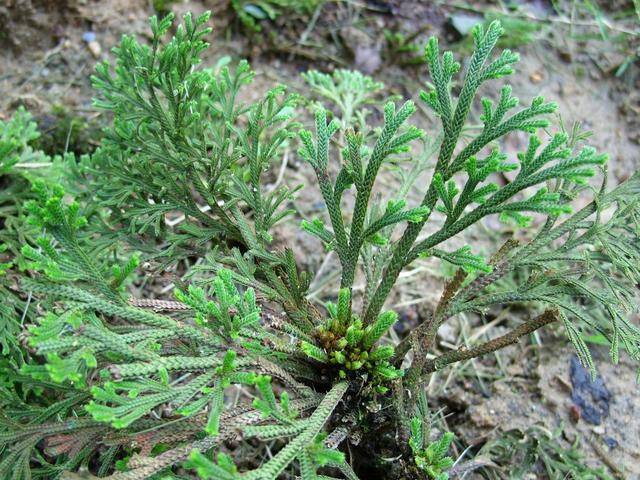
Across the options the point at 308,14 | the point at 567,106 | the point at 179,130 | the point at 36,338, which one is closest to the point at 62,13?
the point at 308,14

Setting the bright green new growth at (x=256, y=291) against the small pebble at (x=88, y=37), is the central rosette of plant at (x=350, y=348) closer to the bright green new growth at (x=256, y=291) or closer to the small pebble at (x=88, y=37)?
the bright green new growth at (x=256, y=291)

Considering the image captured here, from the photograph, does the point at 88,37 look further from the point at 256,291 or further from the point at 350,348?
the point at 350,348

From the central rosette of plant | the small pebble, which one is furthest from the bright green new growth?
the small pebble

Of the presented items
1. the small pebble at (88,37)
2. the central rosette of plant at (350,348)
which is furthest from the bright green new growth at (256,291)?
the small pebble at (88,37)

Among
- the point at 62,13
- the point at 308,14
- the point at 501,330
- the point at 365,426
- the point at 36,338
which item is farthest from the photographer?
the point at 308,14

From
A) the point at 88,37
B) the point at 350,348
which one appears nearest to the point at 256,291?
the point at 350,348

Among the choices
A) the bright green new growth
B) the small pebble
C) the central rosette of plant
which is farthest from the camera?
the small pebble

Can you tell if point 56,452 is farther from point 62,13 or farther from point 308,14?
point 308,14

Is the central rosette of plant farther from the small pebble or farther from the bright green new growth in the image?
the small pebble

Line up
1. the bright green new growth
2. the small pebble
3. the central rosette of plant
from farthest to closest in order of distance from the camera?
the small pebble < the central rosette of plant < the bright green new growth
